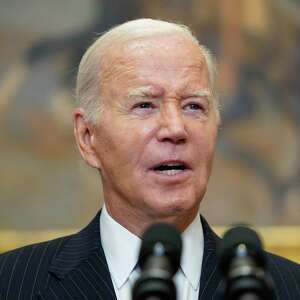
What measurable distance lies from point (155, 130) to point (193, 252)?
1.39ft

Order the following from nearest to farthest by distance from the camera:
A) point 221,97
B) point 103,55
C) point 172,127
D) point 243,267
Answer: point 243,267 < point 172,127 < point 103,55 < point 221,97

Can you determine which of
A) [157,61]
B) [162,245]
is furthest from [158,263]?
[157,61]

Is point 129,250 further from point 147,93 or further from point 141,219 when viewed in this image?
point 147,93

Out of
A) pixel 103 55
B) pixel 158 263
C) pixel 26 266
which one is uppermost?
pixel 158 263

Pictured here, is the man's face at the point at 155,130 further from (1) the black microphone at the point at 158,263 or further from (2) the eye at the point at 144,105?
(1) the black microphone at the point at 158,263

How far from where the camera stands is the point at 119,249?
2979mm

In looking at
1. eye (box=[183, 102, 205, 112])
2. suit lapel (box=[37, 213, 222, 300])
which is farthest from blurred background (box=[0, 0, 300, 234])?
eye (box=[183, 102, 205, 112])

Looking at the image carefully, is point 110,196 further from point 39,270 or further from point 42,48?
point 42,48

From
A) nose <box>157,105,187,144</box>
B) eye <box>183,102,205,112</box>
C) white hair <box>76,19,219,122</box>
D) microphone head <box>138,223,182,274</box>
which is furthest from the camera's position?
white hair <box>76,19,219,122</box>

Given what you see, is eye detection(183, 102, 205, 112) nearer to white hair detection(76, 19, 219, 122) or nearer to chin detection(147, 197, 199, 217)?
white hair detection(76, 19, 219, 122)

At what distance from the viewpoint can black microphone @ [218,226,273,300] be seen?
181 centimetres

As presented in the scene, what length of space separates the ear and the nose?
12.9 inches

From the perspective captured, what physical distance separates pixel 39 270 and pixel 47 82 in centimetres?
311

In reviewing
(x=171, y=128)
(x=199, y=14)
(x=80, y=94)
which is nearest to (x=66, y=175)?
(x=199, y=14)
